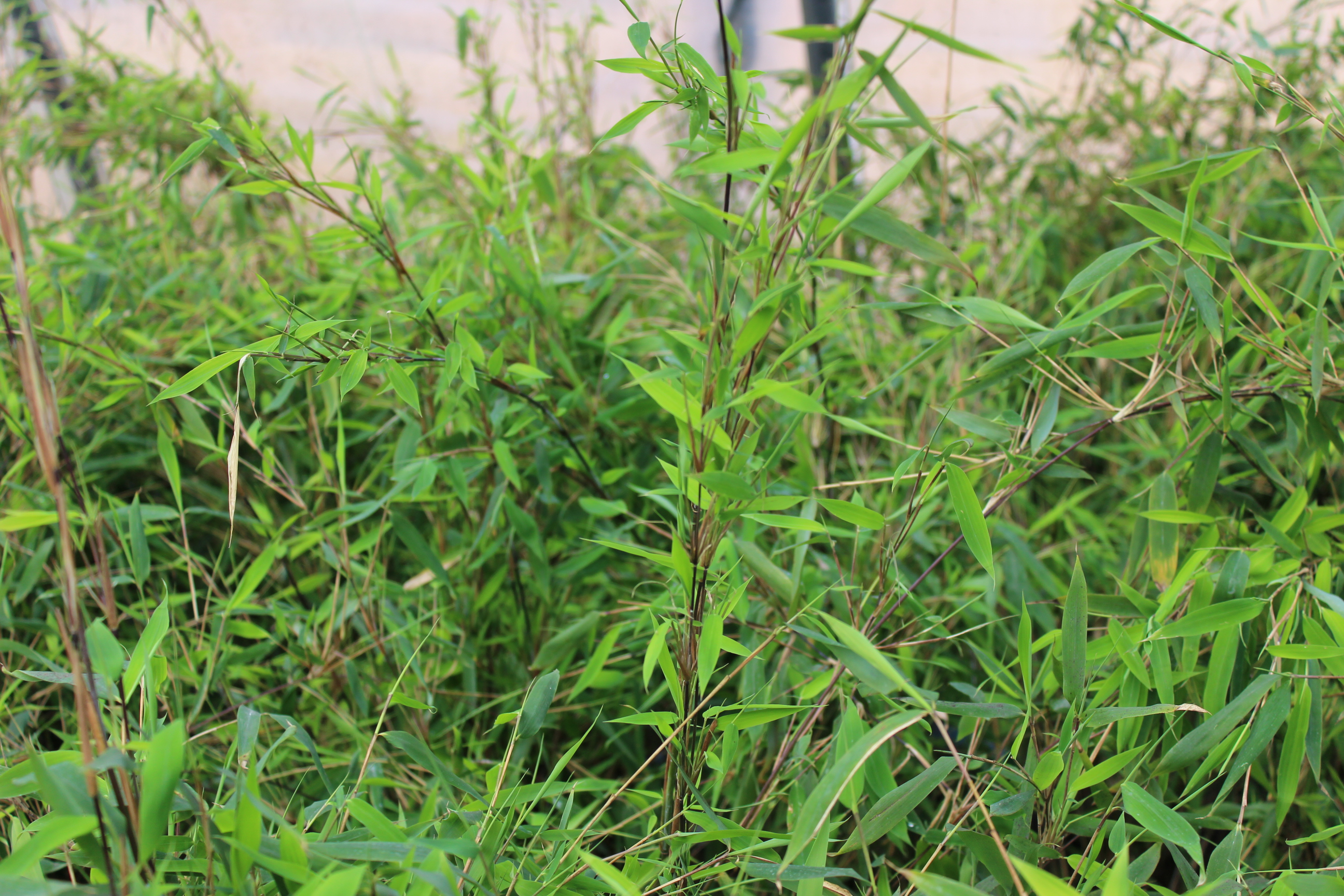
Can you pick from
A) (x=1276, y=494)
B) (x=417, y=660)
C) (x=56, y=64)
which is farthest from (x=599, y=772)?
(x=56, y=64)

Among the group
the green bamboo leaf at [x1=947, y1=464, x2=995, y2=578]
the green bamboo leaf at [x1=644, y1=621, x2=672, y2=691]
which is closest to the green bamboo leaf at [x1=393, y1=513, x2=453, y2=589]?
the green bamboo leaf at [x1=644, y1=621, x2=672, y2=691]

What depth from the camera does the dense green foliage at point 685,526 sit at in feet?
1.06

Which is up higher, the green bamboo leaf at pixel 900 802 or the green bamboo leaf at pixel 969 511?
the green bamboo leaf at pixel 969 511

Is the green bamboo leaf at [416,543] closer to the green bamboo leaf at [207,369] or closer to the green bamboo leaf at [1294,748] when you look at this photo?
the green bamboo leaf at [207,369]

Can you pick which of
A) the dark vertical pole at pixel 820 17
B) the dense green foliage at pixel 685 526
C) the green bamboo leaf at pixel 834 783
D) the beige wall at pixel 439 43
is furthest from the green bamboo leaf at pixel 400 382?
the beige wall at pixel 439 43

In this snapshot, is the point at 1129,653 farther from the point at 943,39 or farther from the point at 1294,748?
the point at 943,39

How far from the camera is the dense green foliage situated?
322mm

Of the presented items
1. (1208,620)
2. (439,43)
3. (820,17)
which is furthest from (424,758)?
(439,43)

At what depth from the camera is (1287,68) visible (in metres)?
0.89

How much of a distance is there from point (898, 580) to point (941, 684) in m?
0.23

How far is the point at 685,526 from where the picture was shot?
1.14 ft

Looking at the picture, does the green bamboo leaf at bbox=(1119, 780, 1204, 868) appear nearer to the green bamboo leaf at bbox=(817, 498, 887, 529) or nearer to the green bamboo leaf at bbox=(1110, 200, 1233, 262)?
the green bamboo leaf at bbox=(817, 498, 887, 529)

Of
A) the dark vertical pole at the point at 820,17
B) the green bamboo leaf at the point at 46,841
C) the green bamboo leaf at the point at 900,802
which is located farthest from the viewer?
the dark vertical pole at the point at 820,17

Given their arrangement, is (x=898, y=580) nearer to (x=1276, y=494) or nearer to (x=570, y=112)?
(x=1276, y=494)
